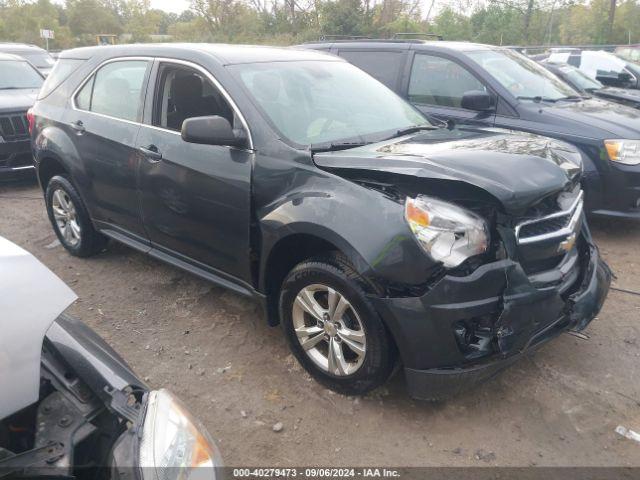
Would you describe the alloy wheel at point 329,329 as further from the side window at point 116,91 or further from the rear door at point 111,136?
the side window at point 116,91

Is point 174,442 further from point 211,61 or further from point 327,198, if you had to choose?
point 211,61

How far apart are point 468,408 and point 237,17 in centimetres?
3400

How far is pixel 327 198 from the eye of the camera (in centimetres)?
275

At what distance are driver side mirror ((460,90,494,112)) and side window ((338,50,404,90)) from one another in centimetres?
101

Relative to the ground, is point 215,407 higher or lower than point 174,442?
lower

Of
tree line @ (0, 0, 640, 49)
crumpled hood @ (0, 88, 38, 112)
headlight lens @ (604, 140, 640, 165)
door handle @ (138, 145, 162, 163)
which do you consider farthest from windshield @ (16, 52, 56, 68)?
tree line @ (0, 0, 640, 49)

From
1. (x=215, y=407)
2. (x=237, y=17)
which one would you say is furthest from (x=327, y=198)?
(x=237, y=17)

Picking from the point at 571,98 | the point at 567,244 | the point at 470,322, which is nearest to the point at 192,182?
the point at 470,322

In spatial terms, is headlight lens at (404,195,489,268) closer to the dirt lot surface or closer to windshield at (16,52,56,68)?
the dirt lot surface

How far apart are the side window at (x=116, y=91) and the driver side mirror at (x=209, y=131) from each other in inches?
40.9

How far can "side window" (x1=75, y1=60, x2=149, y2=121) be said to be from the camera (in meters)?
3.93

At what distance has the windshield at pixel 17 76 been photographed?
26.8 ft

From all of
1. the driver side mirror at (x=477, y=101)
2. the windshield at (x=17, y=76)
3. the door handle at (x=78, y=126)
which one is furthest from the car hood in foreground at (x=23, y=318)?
the windshield at (x=17, y=76)

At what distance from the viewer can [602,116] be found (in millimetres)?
5207
